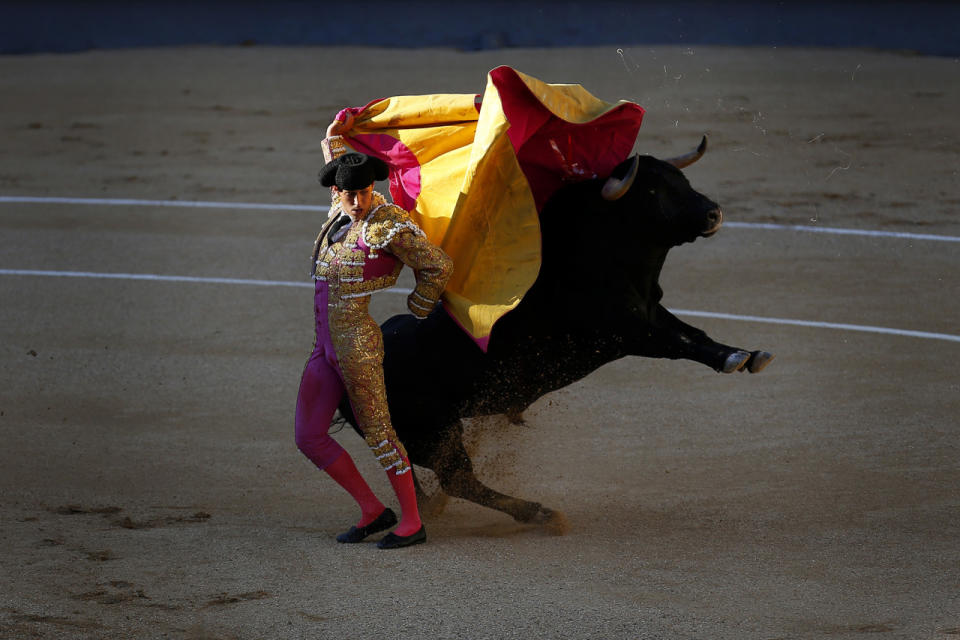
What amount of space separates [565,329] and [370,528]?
1.14m

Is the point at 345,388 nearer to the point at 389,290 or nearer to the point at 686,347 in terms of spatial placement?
the point at 686,347

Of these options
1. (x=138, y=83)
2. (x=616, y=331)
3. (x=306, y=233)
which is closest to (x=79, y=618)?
(x=616, y=331)

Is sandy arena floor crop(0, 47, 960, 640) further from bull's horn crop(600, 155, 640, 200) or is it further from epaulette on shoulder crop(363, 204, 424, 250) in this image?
bull's horn crop(600, 155, 640, 200)

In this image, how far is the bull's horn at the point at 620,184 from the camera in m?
4.87

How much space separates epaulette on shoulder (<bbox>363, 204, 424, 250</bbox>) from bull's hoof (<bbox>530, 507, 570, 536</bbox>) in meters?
1.39

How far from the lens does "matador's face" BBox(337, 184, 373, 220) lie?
4.96 m

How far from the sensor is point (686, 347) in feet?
16.3

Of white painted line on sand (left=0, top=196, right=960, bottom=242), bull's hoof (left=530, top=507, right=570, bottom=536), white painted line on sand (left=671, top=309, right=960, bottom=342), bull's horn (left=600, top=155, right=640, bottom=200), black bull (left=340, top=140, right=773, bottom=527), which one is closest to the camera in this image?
bull's horn (left=600, top=155, right=640, bottom=200)

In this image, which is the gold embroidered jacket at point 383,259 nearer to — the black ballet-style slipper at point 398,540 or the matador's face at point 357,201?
the matador's face at point 357,201

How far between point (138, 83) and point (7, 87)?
68.0 inches

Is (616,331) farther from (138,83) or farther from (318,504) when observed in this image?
(138,83)

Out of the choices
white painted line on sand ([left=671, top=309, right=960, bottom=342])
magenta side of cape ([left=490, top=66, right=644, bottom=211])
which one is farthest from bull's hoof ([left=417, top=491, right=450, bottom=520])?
white painted line on sand ([left=671, top=309, right=960, bottom=342])

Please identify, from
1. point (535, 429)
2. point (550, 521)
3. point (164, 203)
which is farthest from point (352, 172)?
point (164, 203)

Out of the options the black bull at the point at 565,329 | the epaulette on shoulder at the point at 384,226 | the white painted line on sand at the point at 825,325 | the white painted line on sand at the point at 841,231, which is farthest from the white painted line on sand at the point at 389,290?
the epaulette on shoulder at the point at 384,226
